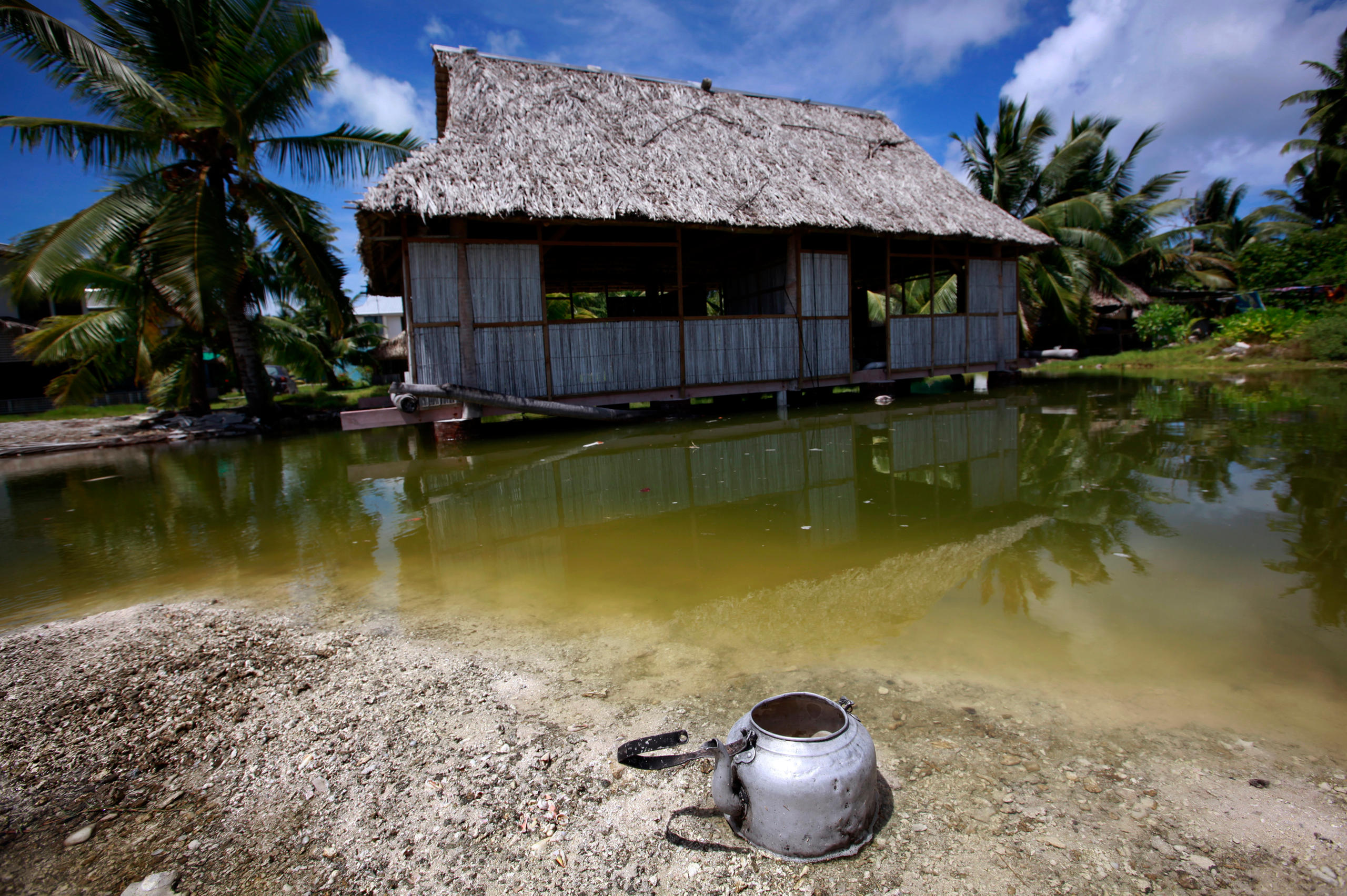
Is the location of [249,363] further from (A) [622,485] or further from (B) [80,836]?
(B) [80,836]

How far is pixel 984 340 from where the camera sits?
13.1 m

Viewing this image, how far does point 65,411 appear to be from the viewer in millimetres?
16031

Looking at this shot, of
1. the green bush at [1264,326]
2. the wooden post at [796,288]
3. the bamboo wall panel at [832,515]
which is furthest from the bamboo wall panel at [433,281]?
the green bush at [1264,326]

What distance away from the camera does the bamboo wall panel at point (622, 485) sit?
497cm

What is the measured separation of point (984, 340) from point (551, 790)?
43.8 feet

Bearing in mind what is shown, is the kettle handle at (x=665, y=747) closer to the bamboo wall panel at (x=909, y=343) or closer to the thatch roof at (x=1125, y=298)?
the bamboo wall panel at (x=909, y=343)

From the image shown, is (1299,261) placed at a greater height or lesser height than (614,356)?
greater

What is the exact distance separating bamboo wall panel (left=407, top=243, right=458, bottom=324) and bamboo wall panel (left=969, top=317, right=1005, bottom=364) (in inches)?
378

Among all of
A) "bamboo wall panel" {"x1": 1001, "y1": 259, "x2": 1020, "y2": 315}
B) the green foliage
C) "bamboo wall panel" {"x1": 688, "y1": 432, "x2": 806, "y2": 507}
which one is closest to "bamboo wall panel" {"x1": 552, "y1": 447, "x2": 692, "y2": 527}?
"bamboo wall panel" {"x1": 688, "y1": 432, "x2": 806, "y2": 507}

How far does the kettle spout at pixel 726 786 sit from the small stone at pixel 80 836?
1.68m

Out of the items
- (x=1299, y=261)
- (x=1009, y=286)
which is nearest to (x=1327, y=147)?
(x=1299, y=261)

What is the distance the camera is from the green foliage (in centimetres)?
1736

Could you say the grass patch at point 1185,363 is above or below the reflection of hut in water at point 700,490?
above

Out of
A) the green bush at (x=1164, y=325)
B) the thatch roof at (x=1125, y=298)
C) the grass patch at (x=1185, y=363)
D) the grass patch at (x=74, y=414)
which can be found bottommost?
the grass patch at (x=74, y=414)
